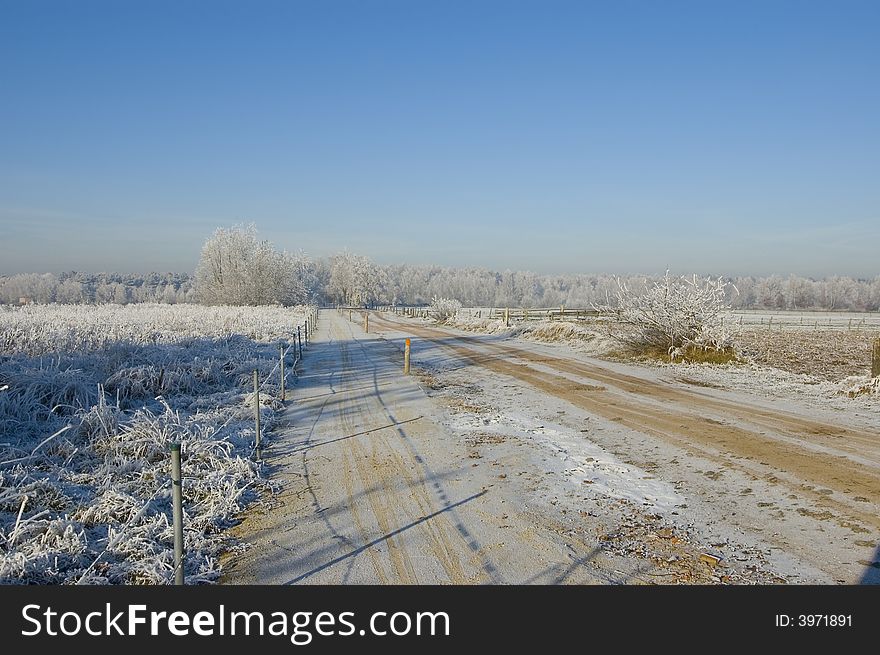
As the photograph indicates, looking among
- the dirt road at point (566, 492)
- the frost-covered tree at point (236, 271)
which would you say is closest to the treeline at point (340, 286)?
the frost-covered tree at point (236, 271)

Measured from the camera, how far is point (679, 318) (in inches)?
761

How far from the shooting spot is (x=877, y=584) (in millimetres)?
4391

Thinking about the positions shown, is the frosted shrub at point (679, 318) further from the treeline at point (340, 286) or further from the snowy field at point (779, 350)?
the treeline at point (340, 286)

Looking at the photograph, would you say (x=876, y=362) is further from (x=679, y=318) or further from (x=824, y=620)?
Result: (x=824, y=620)

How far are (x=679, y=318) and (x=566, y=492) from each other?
14.8 meters

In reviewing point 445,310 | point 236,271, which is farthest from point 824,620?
point 236,271

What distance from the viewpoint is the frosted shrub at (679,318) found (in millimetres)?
18609

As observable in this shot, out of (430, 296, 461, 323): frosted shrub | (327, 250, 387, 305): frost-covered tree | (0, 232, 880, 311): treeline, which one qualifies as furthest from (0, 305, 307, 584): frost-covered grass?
(327, 250, 387, 305): frost-covered tree

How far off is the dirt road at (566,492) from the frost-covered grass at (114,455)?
0.70 m

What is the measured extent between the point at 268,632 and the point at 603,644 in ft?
7.39

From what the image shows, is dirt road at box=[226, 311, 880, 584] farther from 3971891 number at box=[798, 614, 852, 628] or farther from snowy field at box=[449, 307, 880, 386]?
snowy field at box=[449, 307, 880, 386]

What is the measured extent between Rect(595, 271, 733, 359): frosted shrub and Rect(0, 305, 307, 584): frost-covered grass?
13.8 m

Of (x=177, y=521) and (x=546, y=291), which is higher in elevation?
(x=546, y=291)

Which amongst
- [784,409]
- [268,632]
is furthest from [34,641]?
[784,409]
